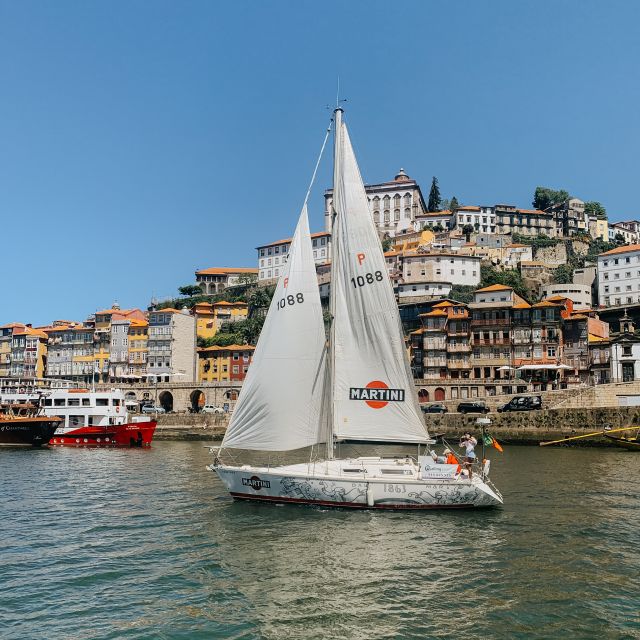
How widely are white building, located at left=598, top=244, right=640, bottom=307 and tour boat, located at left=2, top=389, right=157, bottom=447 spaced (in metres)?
92.2

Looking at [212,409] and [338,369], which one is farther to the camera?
[212,409]

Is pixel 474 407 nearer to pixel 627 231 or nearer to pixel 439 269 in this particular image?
pixel 439 269

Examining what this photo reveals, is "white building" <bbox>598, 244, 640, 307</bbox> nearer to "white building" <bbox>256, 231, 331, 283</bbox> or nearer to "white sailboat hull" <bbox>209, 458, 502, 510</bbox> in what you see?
"white building" <bbox>256, 231, 331, 283</bbox>

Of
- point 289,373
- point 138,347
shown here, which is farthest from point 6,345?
point 289,373

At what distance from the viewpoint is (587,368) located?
82.0 meters

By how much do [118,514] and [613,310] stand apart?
3869 inches

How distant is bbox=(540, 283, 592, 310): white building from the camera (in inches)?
4700

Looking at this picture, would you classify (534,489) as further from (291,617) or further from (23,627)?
(23,627)

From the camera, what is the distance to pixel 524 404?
220ft

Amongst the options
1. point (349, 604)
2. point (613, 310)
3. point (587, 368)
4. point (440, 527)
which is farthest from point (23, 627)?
point (613, 310)

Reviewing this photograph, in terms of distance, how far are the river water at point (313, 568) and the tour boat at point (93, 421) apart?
103 feet

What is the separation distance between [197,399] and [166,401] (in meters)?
5.05

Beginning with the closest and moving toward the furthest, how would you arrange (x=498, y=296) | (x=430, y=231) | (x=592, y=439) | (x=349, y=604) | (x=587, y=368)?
1. (x=349, y=604)
2. (x=592, y=439)
3. (x=587, y=368)
4. (x=498, y=296)
5. (x=430, y=231)

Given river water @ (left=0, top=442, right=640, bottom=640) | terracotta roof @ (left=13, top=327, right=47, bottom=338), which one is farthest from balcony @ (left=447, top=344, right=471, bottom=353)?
terracotta roof @ (left=13, top=327, right=47, bottom=338)
